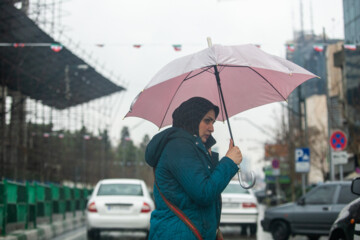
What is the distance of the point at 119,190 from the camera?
51.9ft

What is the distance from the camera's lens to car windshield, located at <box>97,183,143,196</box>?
15.7 metres

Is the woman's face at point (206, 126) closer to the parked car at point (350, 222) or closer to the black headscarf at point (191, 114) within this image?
the black headscarf at point (191, 114)

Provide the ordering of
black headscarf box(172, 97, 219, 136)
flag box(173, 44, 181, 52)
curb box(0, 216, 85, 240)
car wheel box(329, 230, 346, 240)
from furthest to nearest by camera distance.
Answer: flag box(173, 44, 181, 52) < curb box(0, 216, 85, 240) < car wheel box(329, 230, 346, 240) < black headscarf box(172, 97, 219, 136)

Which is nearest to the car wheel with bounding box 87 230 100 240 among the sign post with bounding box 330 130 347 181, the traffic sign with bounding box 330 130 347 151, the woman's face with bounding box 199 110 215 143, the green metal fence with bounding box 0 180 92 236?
the green metal fence with bounding box 0 180 92 236

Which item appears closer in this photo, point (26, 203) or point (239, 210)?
point (26, 203)

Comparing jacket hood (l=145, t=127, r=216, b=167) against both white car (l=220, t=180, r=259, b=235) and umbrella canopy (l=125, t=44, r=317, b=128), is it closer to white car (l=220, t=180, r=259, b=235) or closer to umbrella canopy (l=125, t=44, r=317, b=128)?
umbrella canopy (l=125, t=44, r=317, b=128)

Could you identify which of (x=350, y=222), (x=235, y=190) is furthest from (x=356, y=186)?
(x=235, y=190)

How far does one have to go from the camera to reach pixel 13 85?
40.8m

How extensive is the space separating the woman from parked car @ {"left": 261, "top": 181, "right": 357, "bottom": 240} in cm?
1109

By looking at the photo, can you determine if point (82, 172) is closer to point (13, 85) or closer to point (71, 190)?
point (13, 85)

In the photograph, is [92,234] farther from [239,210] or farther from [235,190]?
[235,190]

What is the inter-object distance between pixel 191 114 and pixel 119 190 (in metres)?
12.4

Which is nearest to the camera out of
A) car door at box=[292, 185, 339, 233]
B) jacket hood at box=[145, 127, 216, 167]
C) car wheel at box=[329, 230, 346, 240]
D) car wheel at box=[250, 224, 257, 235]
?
jacket hood at box=[145, 127, 216, 167]

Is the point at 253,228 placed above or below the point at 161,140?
below
